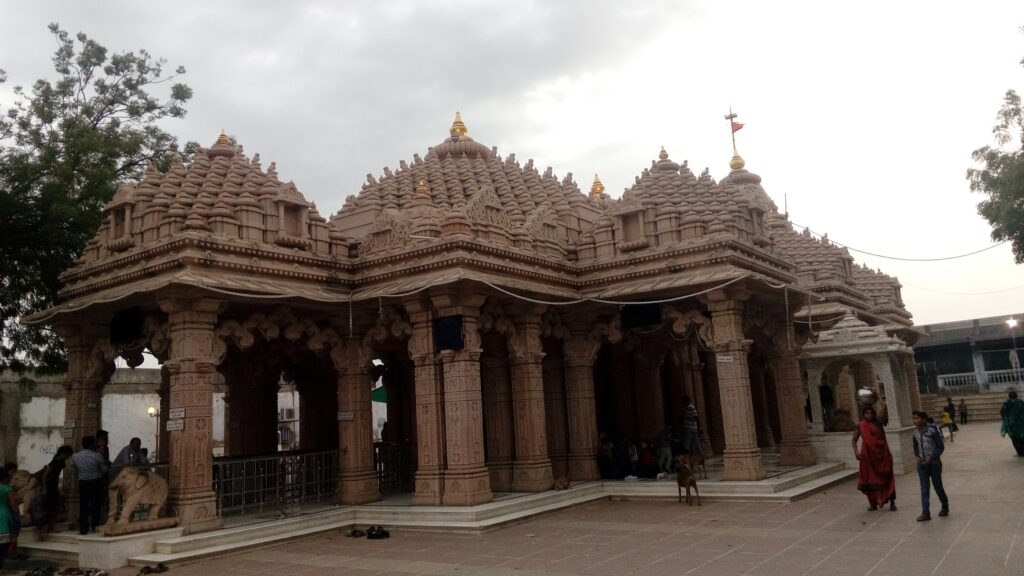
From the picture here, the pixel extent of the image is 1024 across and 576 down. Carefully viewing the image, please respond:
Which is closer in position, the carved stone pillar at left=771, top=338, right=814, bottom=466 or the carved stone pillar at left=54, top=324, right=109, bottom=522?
the carved stone pillar at left=54, top=324, right=109, bottom=522

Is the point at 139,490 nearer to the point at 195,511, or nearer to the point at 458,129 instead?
the point at 195,511

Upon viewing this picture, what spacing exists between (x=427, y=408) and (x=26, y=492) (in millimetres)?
6332

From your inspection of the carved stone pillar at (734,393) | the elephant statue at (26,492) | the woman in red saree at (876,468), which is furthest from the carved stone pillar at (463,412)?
the elephant statue at (26,492)

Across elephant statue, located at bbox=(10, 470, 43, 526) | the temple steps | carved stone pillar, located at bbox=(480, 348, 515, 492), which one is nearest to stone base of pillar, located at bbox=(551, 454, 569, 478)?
carved stone pillar, located at bbox=(480, 348, 515, 492)

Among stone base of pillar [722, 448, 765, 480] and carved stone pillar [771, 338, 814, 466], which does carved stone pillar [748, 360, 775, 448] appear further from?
stone base of pillar [722, 448, 765, 480]

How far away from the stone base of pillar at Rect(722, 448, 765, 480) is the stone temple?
4 cm

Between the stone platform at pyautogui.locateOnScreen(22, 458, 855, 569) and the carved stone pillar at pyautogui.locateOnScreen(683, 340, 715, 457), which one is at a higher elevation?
the carved stone pillar at pyautogui.locateOnScreen(683, 340, 715, 457)

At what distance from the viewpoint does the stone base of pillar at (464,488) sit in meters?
11.3

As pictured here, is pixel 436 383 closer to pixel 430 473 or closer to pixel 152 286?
pixel 430 473

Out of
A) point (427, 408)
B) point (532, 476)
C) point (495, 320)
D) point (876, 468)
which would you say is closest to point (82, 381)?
point (427, 408)

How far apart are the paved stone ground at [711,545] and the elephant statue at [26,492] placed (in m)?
3.38

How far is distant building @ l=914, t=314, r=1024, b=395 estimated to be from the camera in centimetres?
Result: 3922

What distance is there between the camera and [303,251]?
40.7ft

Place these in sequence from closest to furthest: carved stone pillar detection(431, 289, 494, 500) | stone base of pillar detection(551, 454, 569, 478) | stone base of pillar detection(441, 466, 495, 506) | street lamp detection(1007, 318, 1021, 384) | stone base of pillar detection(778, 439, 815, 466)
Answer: stone base of pillar detection(441, 466, 495, 506) < carved stone pillar detection(431, 289, 494, 500) < stone base of pillar detection(551, 454, 569, 478) < stone base of pillar detection(778, 439, 815, 466) < street lamp detection(1007, 318, 1021, 384)
